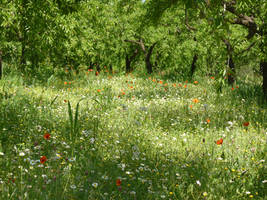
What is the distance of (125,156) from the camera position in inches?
154

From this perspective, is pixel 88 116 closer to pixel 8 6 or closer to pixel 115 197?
pixel 115 197

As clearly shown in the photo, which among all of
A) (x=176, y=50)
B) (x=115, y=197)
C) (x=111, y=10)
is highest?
(x=111, y=10)

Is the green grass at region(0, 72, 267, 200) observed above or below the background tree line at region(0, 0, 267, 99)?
below

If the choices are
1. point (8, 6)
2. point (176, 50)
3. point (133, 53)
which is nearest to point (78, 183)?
point (8, 6)

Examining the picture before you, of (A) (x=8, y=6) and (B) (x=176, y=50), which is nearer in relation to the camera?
(A) (x=8, y=6)

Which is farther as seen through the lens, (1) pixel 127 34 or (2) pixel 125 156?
(1) pixel 127 34

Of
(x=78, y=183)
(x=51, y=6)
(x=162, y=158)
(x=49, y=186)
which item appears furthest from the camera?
(x=51, y=6)

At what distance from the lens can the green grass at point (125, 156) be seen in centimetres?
292

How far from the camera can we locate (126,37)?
→ 2303cm

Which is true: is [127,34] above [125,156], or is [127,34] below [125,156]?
above

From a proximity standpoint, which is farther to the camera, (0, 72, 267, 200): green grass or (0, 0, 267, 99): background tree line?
(0, 0, 267, 99): background tree line

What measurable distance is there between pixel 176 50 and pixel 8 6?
631 inches

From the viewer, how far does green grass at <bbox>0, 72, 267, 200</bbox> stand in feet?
9.57

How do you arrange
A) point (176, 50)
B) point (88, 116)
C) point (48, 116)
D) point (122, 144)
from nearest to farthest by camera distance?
point (122, 144) → point (48, 116) → point (88, 116) → point (176, 50)
